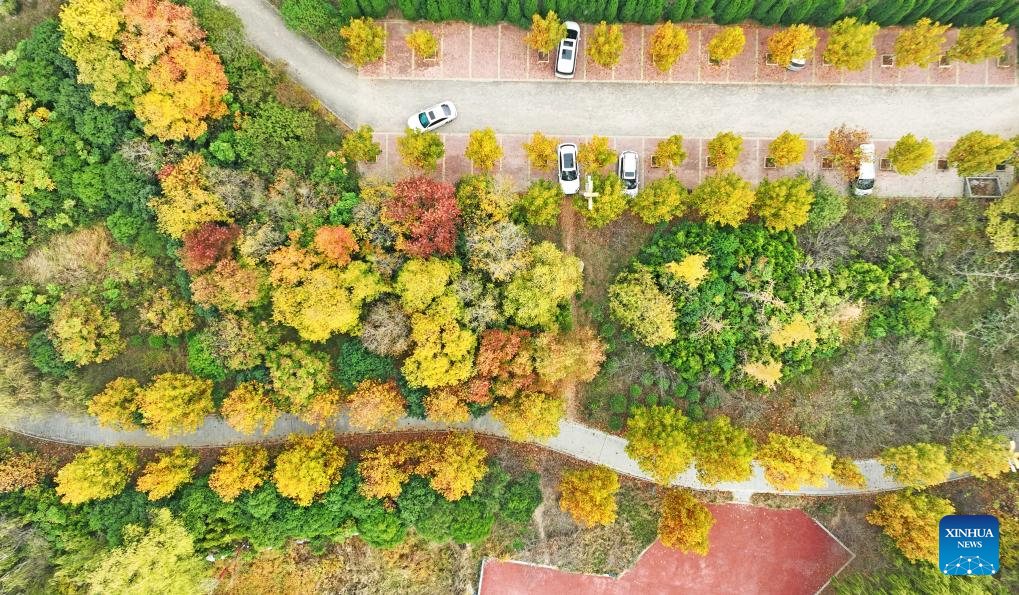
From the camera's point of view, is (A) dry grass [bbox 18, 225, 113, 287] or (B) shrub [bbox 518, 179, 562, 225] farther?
(A) dry grass [bbox 18, 225, 113, 287]

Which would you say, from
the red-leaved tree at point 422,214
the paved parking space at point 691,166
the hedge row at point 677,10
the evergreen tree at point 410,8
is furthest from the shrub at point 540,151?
the evergreen tree at point 410,8

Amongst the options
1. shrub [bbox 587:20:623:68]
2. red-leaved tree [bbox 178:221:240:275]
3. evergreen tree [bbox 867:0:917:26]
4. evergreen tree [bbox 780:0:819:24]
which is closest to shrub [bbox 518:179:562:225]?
shrub [bbox 587:20:623:68]

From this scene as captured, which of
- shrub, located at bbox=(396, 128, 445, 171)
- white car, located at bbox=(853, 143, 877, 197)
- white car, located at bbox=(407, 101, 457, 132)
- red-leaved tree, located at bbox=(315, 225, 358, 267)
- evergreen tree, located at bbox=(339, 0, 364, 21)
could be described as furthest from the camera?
white car, located at bbox=(407, 101, 457, 132)

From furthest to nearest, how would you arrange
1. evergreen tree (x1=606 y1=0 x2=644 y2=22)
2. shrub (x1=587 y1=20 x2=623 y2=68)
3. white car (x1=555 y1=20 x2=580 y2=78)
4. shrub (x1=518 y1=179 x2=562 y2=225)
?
1. white car (x1=555 y1=20 x2=580 y2=78)
2. evergreen tree (x1=606 y1=0 x2=644 y2=22)
3. shrub (x1=518 y1=179 x2=562 y2=225)
4. shrub (x1=587 y1=20 x2=623 y2=68)

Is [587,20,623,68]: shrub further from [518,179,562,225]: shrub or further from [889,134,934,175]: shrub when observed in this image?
[889,134,934,175]: shrub

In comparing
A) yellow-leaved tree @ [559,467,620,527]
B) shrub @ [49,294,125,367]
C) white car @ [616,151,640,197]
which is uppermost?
white car @ [616,151,640,197]

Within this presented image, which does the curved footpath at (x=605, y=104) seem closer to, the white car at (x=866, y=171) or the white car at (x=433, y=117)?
the white car at (x=433, y=117)

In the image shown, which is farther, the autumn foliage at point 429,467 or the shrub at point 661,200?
the shrub at point 661,200

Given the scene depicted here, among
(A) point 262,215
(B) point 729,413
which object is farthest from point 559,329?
(A) point 262,215
